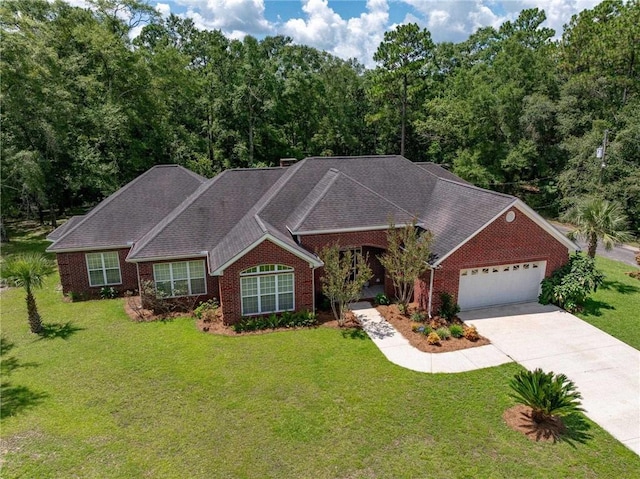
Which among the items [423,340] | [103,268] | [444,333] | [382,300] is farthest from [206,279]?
[444,333]

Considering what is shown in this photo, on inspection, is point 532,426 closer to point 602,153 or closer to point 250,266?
point 250,266

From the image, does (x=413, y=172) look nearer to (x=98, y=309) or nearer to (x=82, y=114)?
(x=98, y=309)

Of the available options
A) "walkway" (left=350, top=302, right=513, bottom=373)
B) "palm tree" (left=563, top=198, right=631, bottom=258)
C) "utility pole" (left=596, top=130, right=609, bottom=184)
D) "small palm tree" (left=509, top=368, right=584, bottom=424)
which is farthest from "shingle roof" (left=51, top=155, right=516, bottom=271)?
"utility pole" (left=596, top=130, right=609, bottom=184)

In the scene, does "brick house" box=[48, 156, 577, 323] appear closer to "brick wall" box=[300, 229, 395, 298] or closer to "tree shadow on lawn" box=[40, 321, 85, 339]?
"brick wall" box=[300, 229, 395, 298]

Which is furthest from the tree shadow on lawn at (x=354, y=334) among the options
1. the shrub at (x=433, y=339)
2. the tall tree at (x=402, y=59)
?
the tall tree at (x=402, y=59)

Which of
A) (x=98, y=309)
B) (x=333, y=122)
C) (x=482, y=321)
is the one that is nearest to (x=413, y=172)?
(x=482, y=321)

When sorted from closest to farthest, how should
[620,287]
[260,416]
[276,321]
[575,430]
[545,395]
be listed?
[545,395], [575,430], [260,416], [276,321], [620,287]
